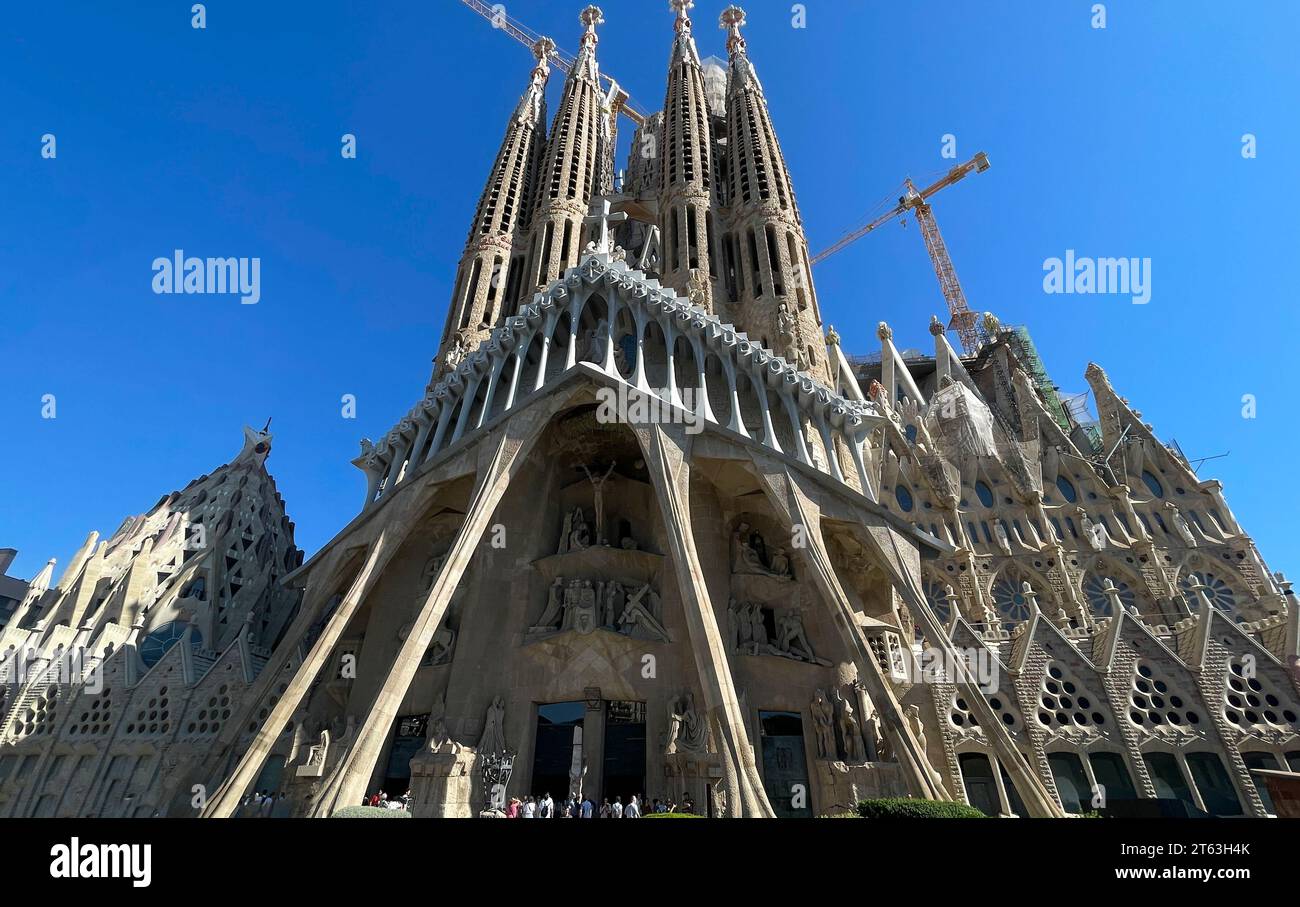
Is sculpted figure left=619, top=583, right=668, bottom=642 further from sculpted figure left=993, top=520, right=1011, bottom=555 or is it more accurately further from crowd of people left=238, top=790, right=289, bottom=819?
sculpted figure left=993, top=520, right=1011, bottom=555

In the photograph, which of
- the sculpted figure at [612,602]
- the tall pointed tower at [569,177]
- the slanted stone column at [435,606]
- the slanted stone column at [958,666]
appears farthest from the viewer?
the tall pointed tower at [569,177]

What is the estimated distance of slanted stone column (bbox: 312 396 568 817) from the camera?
12250 millimetres

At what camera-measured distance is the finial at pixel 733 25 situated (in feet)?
127

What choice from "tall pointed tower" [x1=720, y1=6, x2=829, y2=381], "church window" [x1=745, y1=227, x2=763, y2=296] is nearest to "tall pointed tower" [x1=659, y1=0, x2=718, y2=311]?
"tall pointed tower" [x1=720, y1=6, x2=829, y2=381]

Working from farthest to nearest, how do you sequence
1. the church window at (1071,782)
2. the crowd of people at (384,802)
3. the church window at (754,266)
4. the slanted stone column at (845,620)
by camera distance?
the church window at (754,266) → the church window at (1071,782) → the crowd of people at (384,802) → the slanted stone column at (845,620)

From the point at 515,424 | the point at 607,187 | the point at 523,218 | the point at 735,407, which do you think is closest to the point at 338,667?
the point at 515,424

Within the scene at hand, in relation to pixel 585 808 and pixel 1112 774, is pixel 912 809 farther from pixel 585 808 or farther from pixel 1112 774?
pixel 1112 774

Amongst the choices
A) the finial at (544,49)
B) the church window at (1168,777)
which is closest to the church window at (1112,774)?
the church window at (1168,777)

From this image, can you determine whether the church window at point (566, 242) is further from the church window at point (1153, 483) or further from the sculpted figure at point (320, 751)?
the church window at point (1153, 483)

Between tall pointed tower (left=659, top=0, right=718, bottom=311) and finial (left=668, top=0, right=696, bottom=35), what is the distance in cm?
531

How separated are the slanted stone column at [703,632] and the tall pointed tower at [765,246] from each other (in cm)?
846

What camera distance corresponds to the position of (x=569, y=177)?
108 feet

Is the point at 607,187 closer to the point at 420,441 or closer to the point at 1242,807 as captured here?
the point at 420,441

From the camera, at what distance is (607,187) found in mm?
40656
